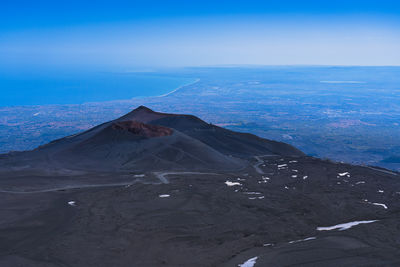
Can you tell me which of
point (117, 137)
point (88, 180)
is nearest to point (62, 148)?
point (117, 137)

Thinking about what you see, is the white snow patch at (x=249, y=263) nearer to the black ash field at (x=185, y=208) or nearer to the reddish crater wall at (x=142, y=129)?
the black ash field at (x=185, y=208)

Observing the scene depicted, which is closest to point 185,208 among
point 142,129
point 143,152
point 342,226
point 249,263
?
point 342,226

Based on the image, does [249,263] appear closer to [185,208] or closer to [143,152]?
[185,208]

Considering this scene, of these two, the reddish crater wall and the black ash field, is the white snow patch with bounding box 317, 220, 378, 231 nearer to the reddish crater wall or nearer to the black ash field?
the black ash field

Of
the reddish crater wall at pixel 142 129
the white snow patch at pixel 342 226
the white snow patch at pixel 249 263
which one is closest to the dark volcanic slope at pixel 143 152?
the reddish crater wall at pixel 142 129

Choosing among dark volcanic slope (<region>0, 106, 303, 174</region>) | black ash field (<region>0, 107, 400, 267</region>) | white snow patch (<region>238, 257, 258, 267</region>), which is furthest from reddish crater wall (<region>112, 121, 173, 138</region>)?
white snow patch (<region>238, 257, 258, 267</region>)

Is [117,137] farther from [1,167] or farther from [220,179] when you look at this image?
[220,179]
